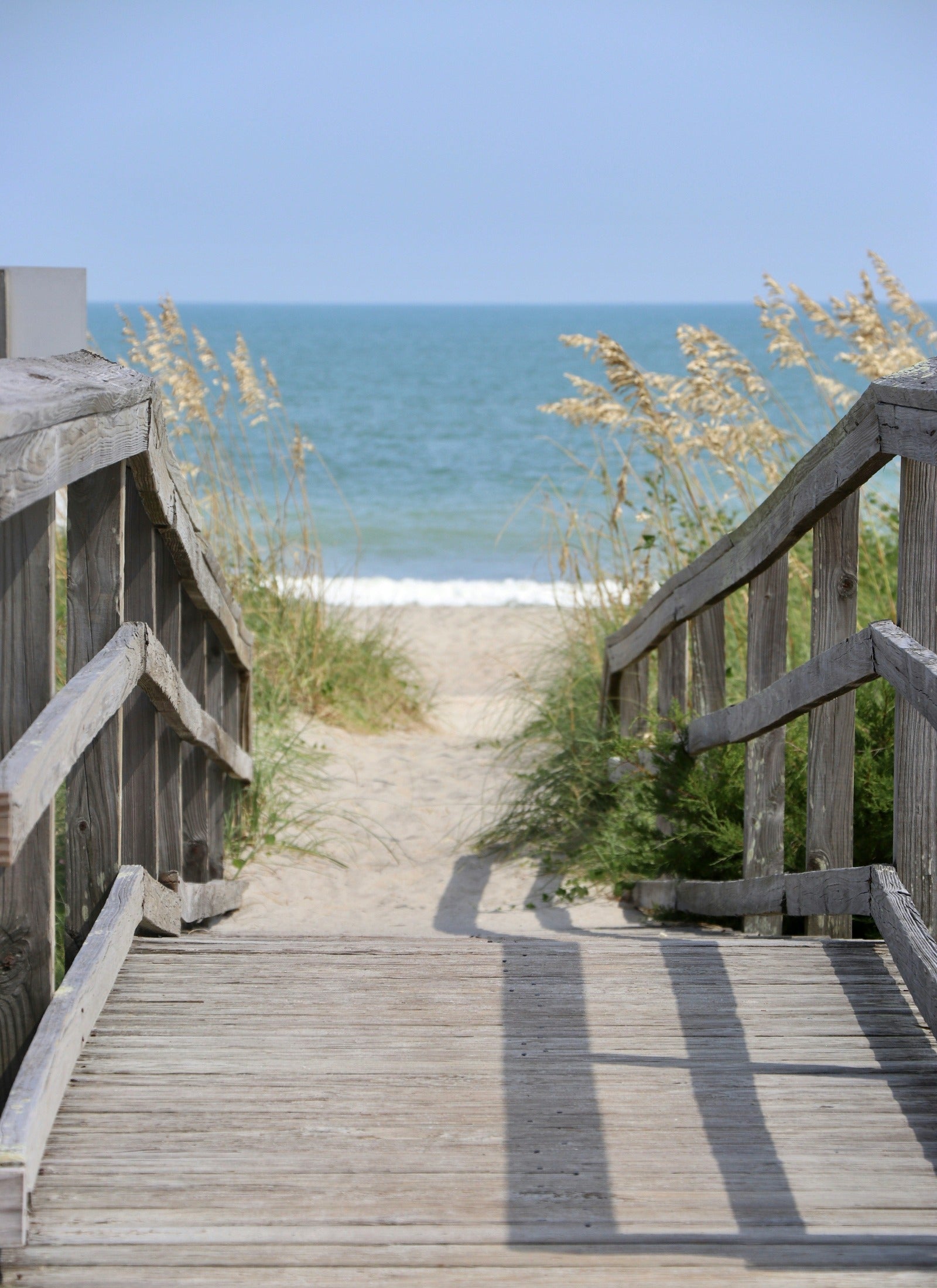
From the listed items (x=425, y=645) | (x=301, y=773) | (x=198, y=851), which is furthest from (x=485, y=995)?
(x=425, y=645)

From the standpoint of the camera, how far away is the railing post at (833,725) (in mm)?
2494

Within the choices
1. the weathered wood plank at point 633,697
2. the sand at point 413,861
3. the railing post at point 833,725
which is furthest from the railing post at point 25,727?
the weathered wood plank at point 633,697

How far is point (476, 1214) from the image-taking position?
155cm

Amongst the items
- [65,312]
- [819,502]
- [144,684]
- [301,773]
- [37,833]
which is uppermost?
[65,312]

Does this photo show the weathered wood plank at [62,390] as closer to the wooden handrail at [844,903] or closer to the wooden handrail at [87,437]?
the wooden handrail at [87,437]

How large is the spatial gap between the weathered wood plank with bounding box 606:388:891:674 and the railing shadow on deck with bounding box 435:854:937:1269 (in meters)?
0.89

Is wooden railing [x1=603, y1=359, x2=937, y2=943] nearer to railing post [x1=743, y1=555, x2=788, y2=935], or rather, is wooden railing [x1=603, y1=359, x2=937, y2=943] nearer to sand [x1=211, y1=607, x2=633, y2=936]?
railing post [x1=743, y1=555, x2=788, y2=935]

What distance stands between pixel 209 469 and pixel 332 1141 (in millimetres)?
4740

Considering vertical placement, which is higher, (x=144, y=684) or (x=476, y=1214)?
(x=144, y=684)

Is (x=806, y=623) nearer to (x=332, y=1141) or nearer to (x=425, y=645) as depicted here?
(x=332, y=1141)

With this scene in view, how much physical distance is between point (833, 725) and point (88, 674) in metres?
1.54

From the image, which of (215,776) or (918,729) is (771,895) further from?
(215,776)

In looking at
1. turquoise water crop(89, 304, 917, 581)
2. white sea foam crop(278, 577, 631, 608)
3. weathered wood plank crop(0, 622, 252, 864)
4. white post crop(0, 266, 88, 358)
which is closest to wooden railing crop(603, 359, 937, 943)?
weathered wood plank crop(0, 622, 252, 864)

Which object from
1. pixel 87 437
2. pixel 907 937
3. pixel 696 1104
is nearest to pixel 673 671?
pixel 907 937
